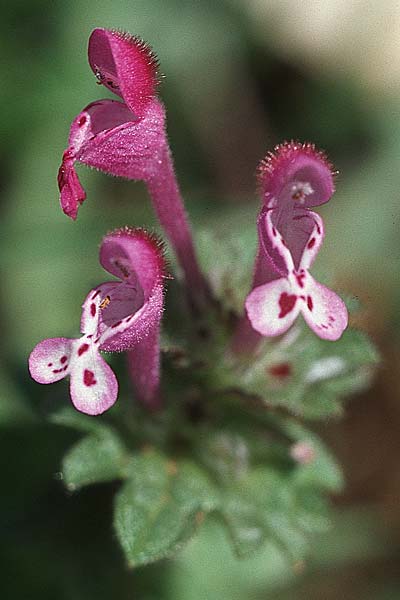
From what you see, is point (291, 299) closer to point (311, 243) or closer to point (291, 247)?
point (311, 243)

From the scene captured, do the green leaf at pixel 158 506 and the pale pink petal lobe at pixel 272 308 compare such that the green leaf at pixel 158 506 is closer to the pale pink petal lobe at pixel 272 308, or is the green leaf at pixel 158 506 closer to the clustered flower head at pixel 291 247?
the clustered flower head at pixel 291 247

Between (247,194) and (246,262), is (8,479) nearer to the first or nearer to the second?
(246,262)

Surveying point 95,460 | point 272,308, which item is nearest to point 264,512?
point 95,460

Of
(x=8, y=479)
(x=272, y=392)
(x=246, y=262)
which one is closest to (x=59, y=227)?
(x=8, y=479)

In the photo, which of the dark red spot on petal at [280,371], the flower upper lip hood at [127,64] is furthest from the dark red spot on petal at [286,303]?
the dark red spot on petal at [280,371]

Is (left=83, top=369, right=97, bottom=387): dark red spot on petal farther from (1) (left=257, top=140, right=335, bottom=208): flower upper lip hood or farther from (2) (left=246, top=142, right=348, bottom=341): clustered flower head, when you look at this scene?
(1) (left=257, top=140, right=335, bottom=208): flower upper lip hood

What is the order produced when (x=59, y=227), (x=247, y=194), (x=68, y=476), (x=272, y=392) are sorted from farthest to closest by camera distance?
(x=247, y=194) → (x=59, y=227) → (x=272, y=392) → (x=68, y=476)
